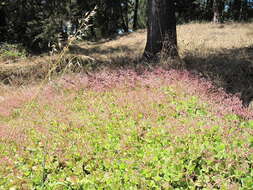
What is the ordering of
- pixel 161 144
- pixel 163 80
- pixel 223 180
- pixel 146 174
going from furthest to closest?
pixel 163 80
pixel 161 144
pixel 146 174
pixel 223 180

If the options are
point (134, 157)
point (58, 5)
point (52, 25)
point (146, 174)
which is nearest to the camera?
point (146, 174)

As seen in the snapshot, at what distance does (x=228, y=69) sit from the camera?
6867 mm

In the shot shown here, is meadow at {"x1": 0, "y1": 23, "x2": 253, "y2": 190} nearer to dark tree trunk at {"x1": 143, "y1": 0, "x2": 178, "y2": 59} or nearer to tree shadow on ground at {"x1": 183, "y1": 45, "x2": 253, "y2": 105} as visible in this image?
tree shadow on ground at {"x1": 183, "y1": 45, "x2": 253, "y2": 105}

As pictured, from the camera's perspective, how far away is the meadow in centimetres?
289

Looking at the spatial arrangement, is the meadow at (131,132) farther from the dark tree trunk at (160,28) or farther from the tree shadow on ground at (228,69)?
the dark tree trunk at (160,28)

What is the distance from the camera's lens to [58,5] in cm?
1798

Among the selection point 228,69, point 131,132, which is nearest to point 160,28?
point 228,69

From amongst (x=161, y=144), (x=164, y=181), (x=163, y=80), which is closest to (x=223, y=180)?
(x=164, y=181)

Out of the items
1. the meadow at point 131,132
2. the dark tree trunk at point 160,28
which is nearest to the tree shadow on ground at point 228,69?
the meadow at point 131,132

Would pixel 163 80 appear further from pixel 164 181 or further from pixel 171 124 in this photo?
pixel 164 181

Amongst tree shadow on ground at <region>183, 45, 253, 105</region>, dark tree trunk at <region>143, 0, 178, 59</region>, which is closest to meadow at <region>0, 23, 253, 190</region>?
tree shadow on ground at <region>183, 45, 253, 105</region>

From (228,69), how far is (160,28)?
2.42m

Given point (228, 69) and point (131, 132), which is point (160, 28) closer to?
point (228, 69)

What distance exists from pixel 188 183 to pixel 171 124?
4.44 feet
